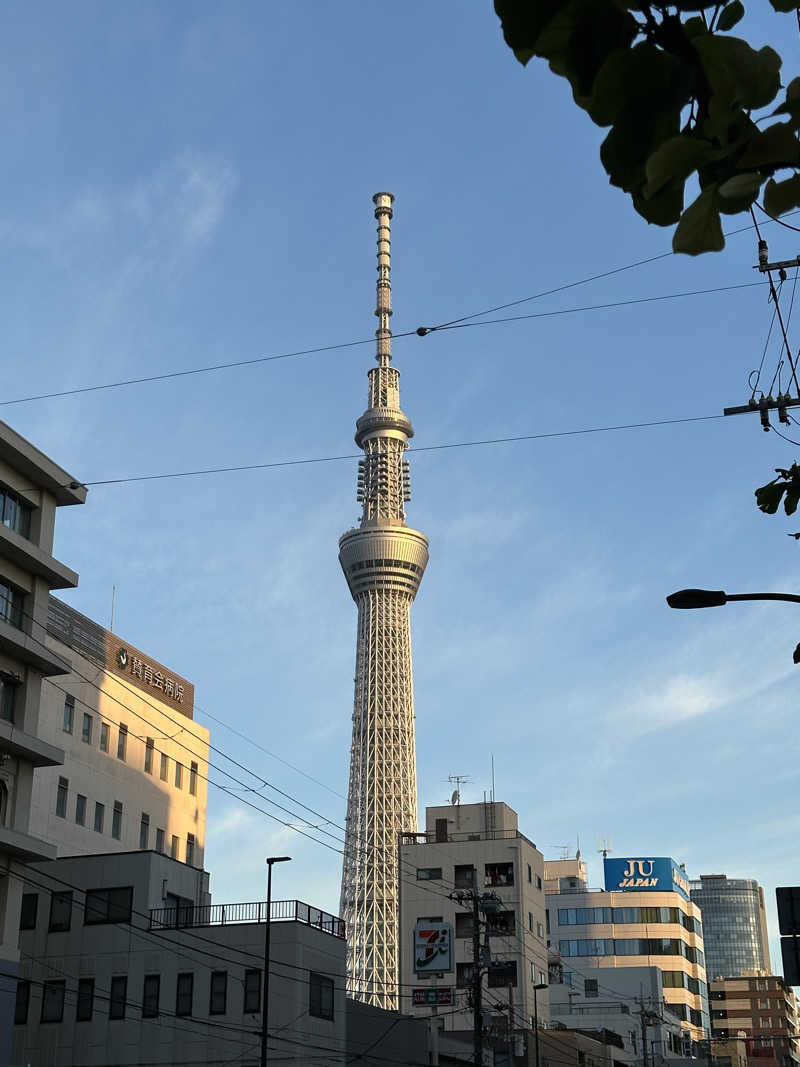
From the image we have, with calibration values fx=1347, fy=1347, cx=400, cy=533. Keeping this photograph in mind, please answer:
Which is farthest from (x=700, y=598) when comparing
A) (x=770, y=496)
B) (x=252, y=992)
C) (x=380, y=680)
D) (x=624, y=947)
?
(x=380, y=680)

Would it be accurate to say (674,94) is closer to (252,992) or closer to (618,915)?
(252,992)

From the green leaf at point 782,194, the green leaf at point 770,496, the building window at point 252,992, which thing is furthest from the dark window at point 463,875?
the green leaf at point 782,194

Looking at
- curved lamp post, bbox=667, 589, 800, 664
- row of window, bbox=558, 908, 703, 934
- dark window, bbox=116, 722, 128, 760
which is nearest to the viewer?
curved lamp post, bbox=667, 589, 800, 664

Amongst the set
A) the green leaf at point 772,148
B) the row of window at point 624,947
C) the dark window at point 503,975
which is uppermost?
the row of window at point 624,947

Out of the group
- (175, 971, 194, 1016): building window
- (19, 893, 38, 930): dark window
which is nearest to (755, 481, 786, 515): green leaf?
(175, 971, 194, 1016): building window

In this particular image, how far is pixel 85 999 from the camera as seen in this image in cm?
5509

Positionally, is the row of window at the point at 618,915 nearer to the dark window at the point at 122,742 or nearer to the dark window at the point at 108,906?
the dark window at the point at 122,742

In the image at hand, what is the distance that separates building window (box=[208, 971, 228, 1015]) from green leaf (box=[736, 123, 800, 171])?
54879 millimetres

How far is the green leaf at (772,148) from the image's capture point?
287 centimetres

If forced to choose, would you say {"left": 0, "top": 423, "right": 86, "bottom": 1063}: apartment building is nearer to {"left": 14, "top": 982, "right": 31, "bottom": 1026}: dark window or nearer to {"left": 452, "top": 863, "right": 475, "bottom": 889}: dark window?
{"left": 14, "top": 982, "right": 31, "bottom": 1026}: dark window

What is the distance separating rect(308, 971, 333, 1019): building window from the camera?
54.3 metres

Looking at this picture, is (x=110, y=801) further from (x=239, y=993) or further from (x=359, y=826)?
(x=359, y=826)

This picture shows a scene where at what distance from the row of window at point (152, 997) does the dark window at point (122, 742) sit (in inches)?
828

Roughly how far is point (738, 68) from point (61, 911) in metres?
58.8
